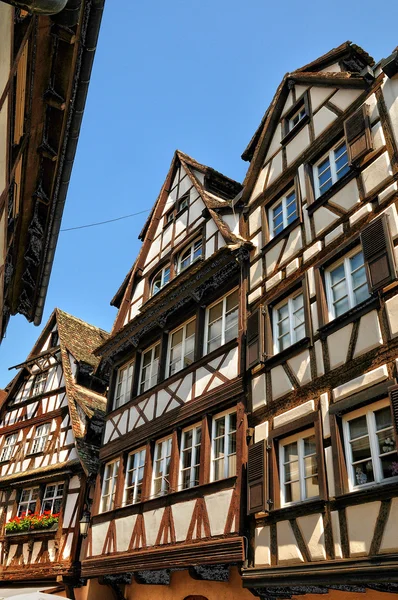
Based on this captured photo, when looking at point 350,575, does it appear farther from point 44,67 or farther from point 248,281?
point 44,67

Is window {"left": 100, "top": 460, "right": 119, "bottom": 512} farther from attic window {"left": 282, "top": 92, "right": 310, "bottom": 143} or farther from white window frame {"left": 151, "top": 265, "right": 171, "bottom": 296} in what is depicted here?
attic window {"left": 282, "top": 92, "right": 310, "bottom": 143}

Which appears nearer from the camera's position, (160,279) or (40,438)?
(160,279)

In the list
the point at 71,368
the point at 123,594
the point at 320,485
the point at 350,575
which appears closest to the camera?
the point at 350,575

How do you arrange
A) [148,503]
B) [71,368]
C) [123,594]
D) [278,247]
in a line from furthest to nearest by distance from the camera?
[71,368], [123,594], [148,503], [278,247]

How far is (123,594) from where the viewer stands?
12914mm

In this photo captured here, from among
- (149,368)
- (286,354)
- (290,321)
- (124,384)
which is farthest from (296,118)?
(124,384)

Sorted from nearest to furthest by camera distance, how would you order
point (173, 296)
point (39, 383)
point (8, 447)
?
point (173, 296)
point (8, 447)
point (39, 383)

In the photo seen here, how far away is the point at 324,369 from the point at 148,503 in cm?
552

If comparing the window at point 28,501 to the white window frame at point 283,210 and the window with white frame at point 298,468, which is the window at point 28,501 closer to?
the window with white frame at point 298,468

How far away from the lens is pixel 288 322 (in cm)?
973

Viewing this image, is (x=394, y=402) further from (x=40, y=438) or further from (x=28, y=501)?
(x=40, y=438)

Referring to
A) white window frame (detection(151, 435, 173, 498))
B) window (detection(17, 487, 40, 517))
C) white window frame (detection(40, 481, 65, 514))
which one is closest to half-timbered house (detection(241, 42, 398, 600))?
white window frame (detection(151, 435, 173, 498))

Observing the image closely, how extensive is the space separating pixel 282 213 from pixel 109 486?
8115 millimetres

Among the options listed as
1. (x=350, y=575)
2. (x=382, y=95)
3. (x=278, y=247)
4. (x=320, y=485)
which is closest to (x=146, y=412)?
(x=278, y=247)
